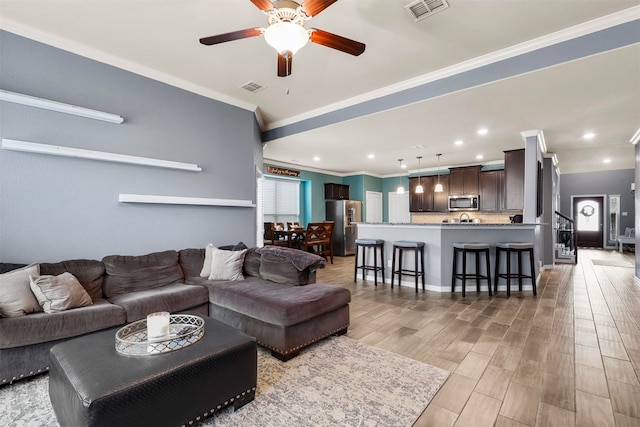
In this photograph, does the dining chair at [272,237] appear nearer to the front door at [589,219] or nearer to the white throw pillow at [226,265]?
the white throw pillow at [226,265]

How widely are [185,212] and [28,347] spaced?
203 centimetres

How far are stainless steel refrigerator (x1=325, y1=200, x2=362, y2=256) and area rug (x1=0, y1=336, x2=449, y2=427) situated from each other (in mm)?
6441

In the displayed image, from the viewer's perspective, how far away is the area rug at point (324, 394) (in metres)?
1.71

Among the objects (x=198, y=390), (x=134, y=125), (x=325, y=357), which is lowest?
(x=325, y=357)

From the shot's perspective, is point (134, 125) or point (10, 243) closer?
point (10, 243)

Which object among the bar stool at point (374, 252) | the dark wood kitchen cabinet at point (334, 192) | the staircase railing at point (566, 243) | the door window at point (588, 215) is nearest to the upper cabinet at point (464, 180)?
the staircase railing at point (566, 243)

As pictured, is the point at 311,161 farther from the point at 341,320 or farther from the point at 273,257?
the point at 341,320

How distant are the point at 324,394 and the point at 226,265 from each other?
1956 millimetres

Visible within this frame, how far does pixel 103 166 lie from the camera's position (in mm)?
3211

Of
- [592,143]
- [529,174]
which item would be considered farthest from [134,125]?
[592,143]

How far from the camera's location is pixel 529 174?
4.98 metres

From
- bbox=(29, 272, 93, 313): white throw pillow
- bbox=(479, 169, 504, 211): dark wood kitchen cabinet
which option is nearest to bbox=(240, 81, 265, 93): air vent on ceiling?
bbox=(29, 272, 93, 313): white throw pillow

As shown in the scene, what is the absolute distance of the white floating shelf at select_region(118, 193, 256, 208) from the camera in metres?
3.32

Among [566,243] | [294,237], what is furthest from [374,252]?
[566,243]
